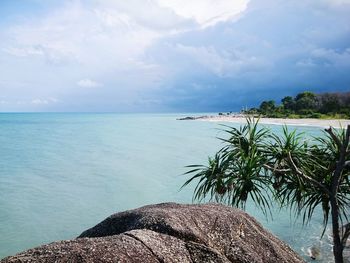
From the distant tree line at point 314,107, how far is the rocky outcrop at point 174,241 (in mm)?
78697

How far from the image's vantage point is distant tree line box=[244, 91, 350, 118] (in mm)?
92562

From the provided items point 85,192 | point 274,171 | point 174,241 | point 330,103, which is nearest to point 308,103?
point 330,103

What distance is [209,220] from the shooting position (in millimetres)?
5043

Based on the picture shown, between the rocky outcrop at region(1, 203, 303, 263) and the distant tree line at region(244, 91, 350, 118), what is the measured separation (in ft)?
258

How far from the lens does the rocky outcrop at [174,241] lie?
3.59 meters

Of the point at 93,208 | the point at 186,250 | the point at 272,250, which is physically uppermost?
the point at 186,250

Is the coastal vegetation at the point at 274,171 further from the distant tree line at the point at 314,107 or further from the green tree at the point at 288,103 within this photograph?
the green tree at the point at 288,103

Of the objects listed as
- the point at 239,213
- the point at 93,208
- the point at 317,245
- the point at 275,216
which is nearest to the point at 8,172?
the point at 93,208

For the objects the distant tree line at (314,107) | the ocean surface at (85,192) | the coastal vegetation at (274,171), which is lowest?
the ocean surface at (85,192)

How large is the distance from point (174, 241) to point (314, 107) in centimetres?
10873

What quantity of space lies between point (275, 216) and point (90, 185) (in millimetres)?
18839

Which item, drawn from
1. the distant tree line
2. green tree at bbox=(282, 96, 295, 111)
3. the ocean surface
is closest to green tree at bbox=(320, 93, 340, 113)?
the distant tree line

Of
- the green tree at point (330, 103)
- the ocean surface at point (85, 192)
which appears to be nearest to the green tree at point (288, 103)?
the green tree at point (330, 103)

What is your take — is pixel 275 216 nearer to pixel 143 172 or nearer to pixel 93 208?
pixel 93 208
